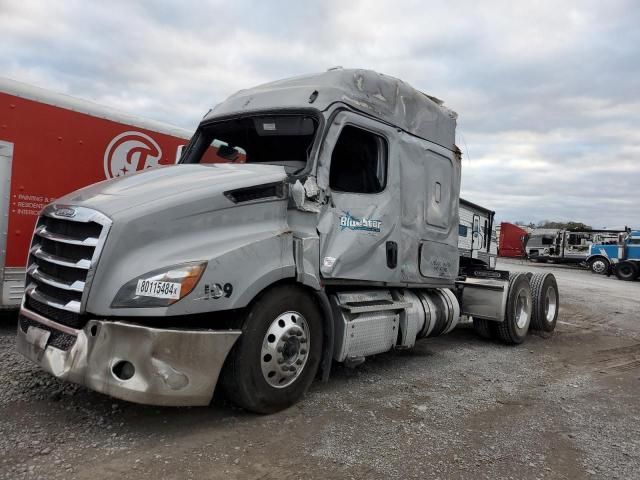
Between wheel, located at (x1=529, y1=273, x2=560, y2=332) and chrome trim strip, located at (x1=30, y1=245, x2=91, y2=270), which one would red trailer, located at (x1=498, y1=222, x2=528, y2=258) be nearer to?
wheel, located at (x1=529, y1=273, x2=560, y2=332)

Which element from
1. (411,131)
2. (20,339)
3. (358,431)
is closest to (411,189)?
(411,131)

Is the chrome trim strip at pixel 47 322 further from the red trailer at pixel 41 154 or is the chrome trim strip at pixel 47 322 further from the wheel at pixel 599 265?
the wheel at pixel 599 265

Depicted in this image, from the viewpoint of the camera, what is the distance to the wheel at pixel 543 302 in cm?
873

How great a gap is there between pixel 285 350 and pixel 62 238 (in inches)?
74.2

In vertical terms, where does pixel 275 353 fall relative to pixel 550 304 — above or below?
below

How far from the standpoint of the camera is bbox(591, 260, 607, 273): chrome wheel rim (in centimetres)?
2998

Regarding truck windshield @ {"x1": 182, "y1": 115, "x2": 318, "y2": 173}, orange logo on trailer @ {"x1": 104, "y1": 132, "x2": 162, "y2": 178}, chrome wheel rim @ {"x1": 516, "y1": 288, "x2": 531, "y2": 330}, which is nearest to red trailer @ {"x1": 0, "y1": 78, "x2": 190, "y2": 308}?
orange logo on trailer @ {"x1": 104, "y1": 132, "x2": 162, "y2": 178}

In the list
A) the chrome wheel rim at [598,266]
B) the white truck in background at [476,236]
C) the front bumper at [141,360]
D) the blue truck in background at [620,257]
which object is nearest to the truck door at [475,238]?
the white truck in background at [476,236]

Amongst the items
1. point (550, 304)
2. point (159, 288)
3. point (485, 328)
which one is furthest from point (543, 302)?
point (159, 288)

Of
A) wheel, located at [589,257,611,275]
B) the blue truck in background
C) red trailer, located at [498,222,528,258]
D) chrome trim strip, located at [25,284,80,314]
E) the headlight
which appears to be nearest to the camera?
the headlight

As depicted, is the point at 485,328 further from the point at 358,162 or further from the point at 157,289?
the point at 157,289

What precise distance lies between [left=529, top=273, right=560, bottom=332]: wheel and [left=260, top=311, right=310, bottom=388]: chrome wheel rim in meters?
5.73

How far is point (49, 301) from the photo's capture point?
3.81m

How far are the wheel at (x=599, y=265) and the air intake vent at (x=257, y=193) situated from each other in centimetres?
3038
